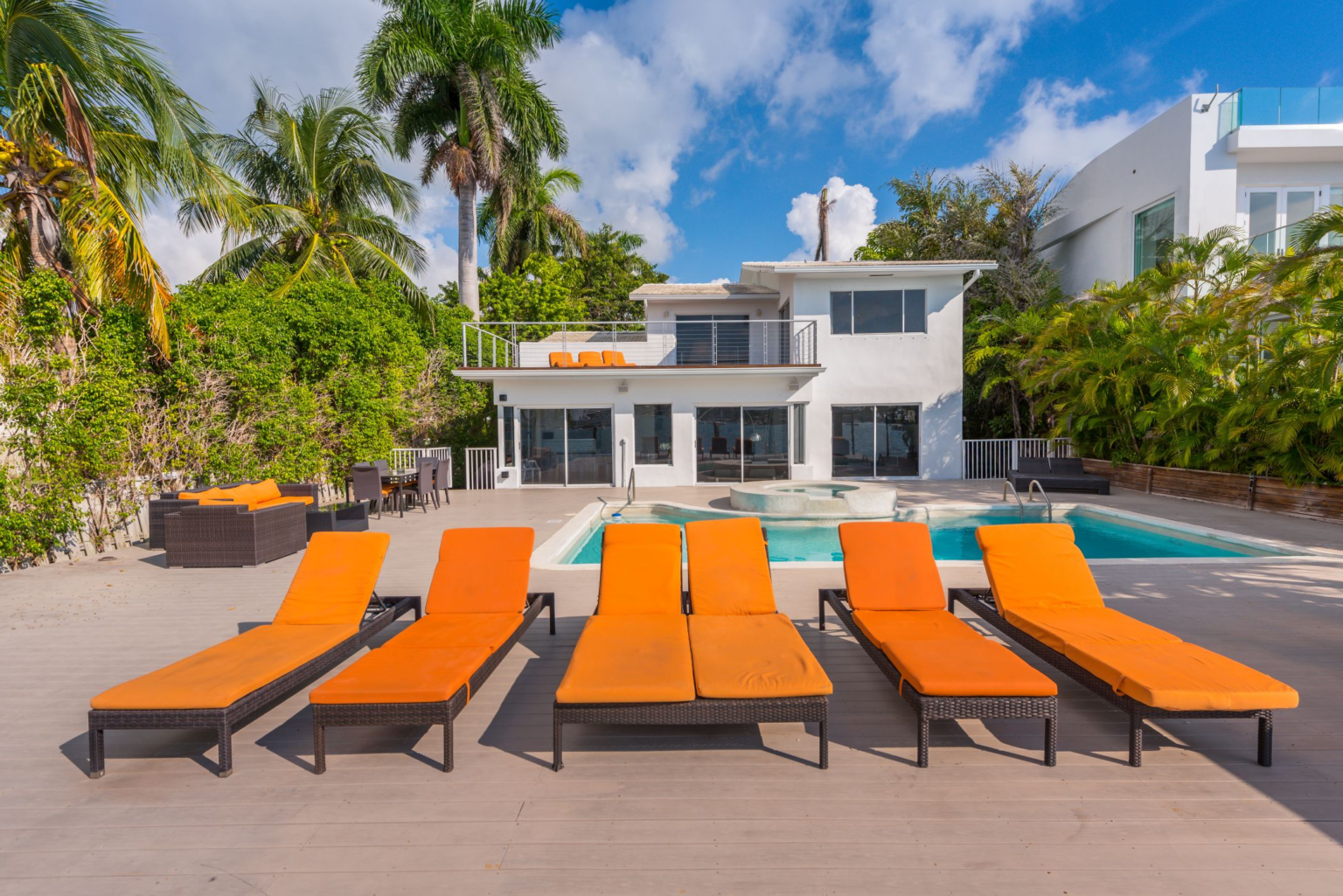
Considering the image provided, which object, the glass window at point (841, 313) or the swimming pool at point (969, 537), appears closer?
the swimming pool at point (969, 537)

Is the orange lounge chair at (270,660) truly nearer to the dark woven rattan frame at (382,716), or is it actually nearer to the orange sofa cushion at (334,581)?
the orange sofa cushion at (334,581)

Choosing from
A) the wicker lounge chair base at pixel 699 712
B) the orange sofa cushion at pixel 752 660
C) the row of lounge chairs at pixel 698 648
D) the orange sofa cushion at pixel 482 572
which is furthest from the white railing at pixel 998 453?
the wicker lounge chair base at pixel 699 712

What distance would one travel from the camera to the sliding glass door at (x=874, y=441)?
1533cm

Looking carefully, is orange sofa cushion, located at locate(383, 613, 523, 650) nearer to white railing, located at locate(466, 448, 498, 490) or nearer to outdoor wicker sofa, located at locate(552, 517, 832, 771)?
outdoor wicker sofa, located at locate(552, 517, 832, 771)

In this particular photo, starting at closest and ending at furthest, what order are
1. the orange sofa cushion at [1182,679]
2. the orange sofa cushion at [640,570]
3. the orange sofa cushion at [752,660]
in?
the orange sofa cushion at [1182,679] → the orange sofa cushion at [752,660] → the orange sofa cushion at [640,570]

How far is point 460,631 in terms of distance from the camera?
12.4ft

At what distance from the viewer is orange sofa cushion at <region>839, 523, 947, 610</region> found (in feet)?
13.6

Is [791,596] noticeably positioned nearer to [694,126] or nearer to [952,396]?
[952,396]

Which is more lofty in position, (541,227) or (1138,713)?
(541,227)

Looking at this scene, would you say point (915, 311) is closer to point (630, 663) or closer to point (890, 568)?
point (890, 568)

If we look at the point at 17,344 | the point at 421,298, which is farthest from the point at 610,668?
the point at 421,298

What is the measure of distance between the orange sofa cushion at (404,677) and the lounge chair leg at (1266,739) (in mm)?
3788

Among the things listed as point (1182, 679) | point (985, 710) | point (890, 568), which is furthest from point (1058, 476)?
point (985, 710)

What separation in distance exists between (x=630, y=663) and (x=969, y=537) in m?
8.35
